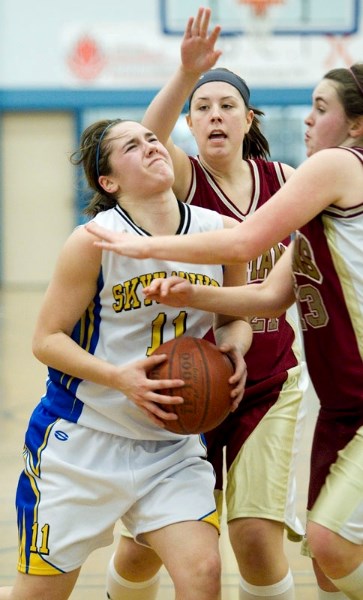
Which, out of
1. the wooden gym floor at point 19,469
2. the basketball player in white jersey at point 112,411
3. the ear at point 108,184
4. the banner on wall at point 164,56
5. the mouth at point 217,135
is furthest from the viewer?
the banner on wall at point 164,56

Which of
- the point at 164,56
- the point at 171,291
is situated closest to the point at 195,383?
the point at 171,291

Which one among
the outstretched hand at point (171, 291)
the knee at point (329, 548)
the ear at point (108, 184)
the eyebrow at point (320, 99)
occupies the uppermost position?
the eyebrow at point (320, 99)

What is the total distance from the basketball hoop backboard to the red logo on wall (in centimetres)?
135

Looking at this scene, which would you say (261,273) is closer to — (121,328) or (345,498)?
(121,328)

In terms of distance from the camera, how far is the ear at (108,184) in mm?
3288

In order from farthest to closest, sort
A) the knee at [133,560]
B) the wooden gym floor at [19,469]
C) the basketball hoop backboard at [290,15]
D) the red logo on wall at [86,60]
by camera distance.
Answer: the red logo on wall at [86,60] → the basketball hoop backboard at [290,15] → the wooden gym floor at [19,469] → the knee at [133,560]

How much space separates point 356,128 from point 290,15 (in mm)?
14449

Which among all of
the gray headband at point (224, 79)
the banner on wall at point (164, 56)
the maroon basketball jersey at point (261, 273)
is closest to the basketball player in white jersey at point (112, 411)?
the maroon basketball jersey at point (261, 273)

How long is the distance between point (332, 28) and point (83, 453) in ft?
50.0

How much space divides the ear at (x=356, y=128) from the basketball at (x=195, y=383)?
79 cm

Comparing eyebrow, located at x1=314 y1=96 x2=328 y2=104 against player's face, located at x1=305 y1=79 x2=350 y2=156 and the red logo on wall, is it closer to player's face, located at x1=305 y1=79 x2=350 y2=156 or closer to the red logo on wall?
player's face, located at x1=305 y1=79 x2=350 y2=156

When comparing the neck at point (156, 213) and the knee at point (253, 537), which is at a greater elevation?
the neck at point (156, 213)

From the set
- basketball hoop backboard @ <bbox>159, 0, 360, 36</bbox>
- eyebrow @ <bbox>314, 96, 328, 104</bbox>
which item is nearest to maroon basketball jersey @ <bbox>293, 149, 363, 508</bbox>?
eyebrow @ <bbox>314, 96, 328, 104</bbox>

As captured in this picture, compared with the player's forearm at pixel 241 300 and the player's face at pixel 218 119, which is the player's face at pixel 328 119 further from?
the player's face at pixel 218 119
